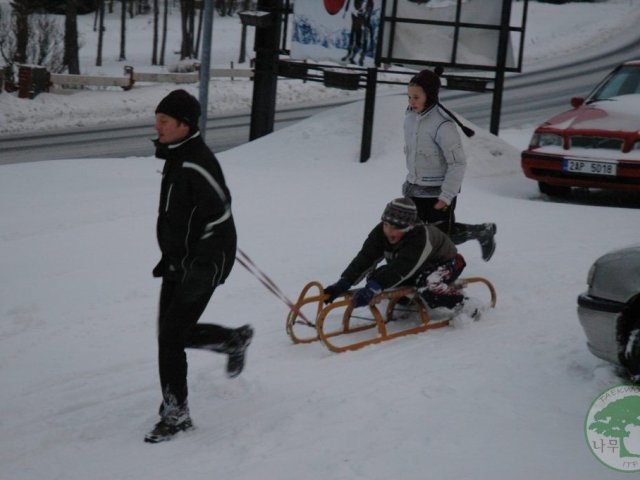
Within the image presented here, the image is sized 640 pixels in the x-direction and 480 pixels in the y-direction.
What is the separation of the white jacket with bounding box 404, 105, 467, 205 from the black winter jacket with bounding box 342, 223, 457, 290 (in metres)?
0.70

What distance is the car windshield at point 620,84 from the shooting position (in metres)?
12.4

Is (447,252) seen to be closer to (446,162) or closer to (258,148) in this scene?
(446,162)

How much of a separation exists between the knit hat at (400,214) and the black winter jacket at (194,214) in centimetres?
162

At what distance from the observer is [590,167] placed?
1105 centimetres

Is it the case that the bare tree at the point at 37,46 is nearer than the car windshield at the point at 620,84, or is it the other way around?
the car windshield at the point at 620,84

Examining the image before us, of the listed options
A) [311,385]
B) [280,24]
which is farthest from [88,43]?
[311,385]

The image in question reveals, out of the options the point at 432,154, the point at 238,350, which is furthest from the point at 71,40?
the point at 238,350

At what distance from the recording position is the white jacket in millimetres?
7242

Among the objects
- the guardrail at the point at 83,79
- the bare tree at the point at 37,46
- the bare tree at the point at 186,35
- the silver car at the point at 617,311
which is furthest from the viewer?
the bare tree at the point at 186,35

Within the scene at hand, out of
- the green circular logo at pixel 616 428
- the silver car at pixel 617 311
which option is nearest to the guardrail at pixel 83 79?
the silver car at pixel 617 311

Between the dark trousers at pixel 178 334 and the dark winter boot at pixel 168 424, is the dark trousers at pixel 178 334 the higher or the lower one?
the higher one

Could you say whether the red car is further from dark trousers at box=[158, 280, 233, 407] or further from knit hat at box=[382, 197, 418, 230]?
dark trousers at box=[158, 280, 233, 407]

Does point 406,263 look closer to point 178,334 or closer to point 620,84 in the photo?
point 178,334

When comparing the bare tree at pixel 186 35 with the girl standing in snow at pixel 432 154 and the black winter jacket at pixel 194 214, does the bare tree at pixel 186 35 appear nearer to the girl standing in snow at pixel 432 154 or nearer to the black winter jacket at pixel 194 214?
the girl standing in snow at pixel 432 154
